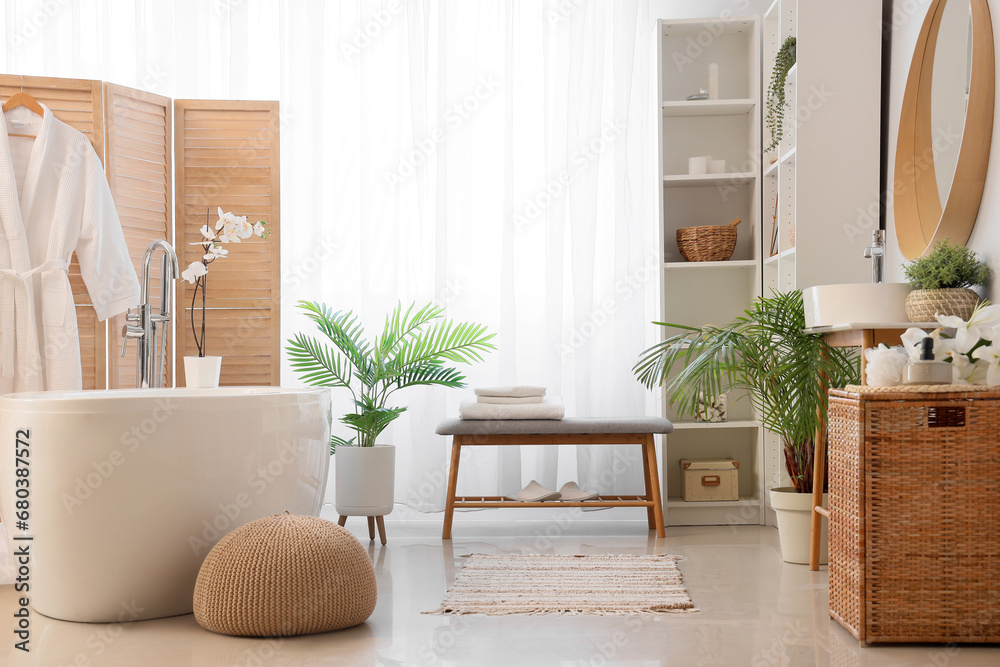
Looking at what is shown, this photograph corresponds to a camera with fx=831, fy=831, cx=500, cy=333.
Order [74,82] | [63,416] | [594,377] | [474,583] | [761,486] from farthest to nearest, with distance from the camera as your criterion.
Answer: [594,377]
[761,486]
[74,82]
[474,583]
[63,416]

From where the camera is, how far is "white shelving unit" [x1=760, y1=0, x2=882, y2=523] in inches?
117

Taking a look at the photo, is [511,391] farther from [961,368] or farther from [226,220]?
[961,368]

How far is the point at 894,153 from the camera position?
9.62ft

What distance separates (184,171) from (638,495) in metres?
2.39

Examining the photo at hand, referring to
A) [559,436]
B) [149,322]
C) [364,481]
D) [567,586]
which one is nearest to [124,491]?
[149,322]

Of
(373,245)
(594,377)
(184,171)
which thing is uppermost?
(184,171)

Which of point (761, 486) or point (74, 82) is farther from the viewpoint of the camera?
point (761, 486)

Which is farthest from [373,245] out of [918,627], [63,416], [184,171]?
[918,627]

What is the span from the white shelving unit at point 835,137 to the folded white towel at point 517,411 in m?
1.00

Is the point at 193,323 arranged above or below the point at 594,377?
above

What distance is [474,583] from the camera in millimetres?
2535

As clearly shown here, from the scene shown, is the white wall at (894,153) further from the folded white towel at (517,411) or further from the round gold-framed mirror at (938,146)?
the folded white towel at (517,411)

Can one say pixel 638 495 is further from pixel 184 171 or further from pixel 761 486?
pixel 184 171

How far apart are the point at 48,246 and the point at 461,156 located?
68.4 inches
